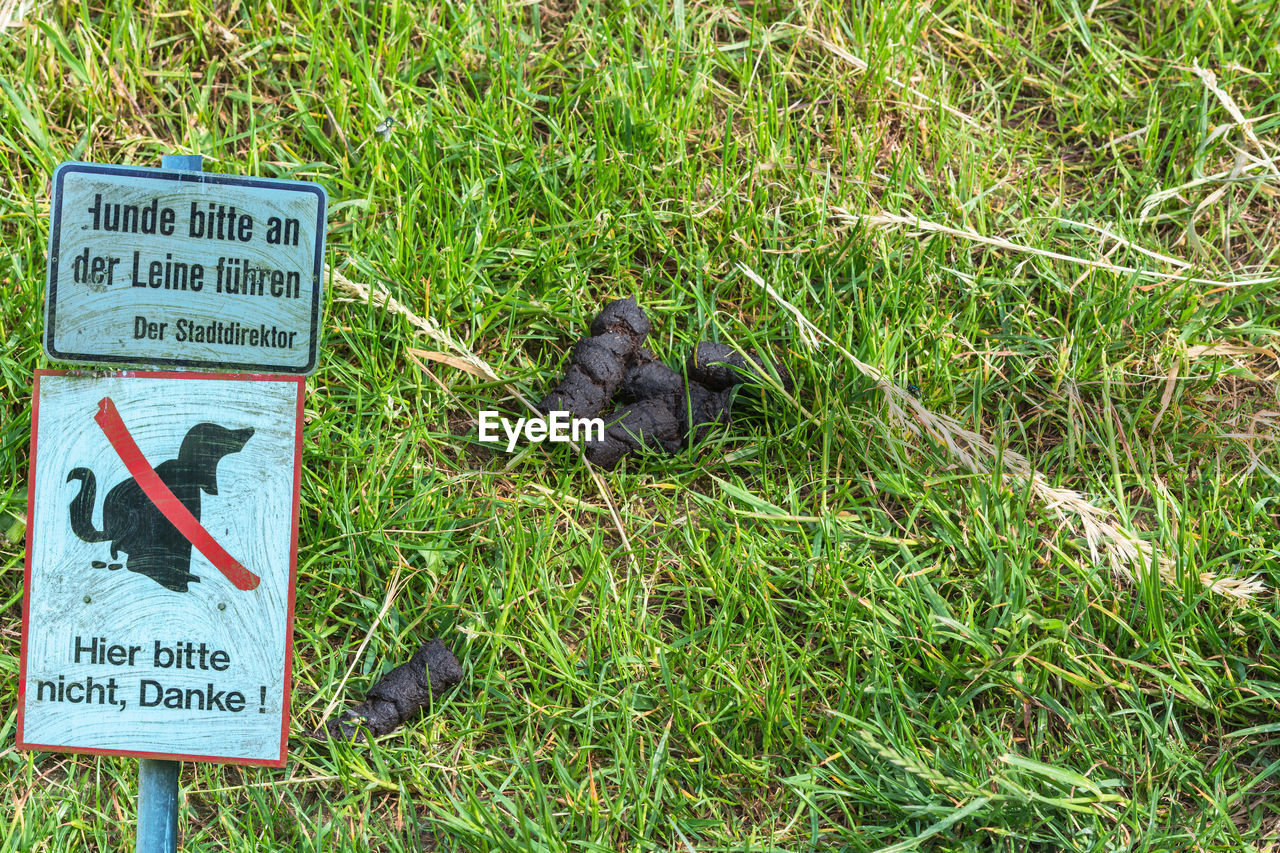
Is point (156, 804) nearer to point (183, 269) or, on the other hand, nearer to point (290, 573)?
point (290, 573)

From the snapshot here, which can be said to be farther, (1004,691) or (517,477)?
(517,477)

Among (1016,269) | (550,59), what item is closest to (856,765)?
(1016,269)

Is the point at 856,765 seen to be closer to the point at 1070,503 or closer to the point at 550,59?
the point at 1070,503

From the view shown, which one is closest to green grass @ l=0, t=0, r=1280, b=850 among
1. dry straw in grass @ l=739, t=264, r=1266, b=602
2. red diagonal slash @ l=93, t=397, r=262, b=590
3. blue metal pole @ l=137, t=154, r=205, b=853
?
dry straw in grass @ l=739, t=264, r=1266, b=602

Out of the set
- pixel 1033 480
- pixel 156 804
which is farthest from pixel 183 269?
pixel 1033 480

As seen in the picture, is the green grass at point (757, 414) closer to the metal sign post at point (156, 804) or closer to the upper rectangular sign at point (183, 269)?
the metal sign post at point (156, 804)

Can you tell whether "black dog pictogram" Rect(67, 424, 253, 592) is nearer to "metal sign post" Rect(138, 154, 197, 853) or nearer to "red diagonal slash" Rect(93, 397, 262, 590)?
"red diagonal slash" Rect(93, 397, 262, 590)
